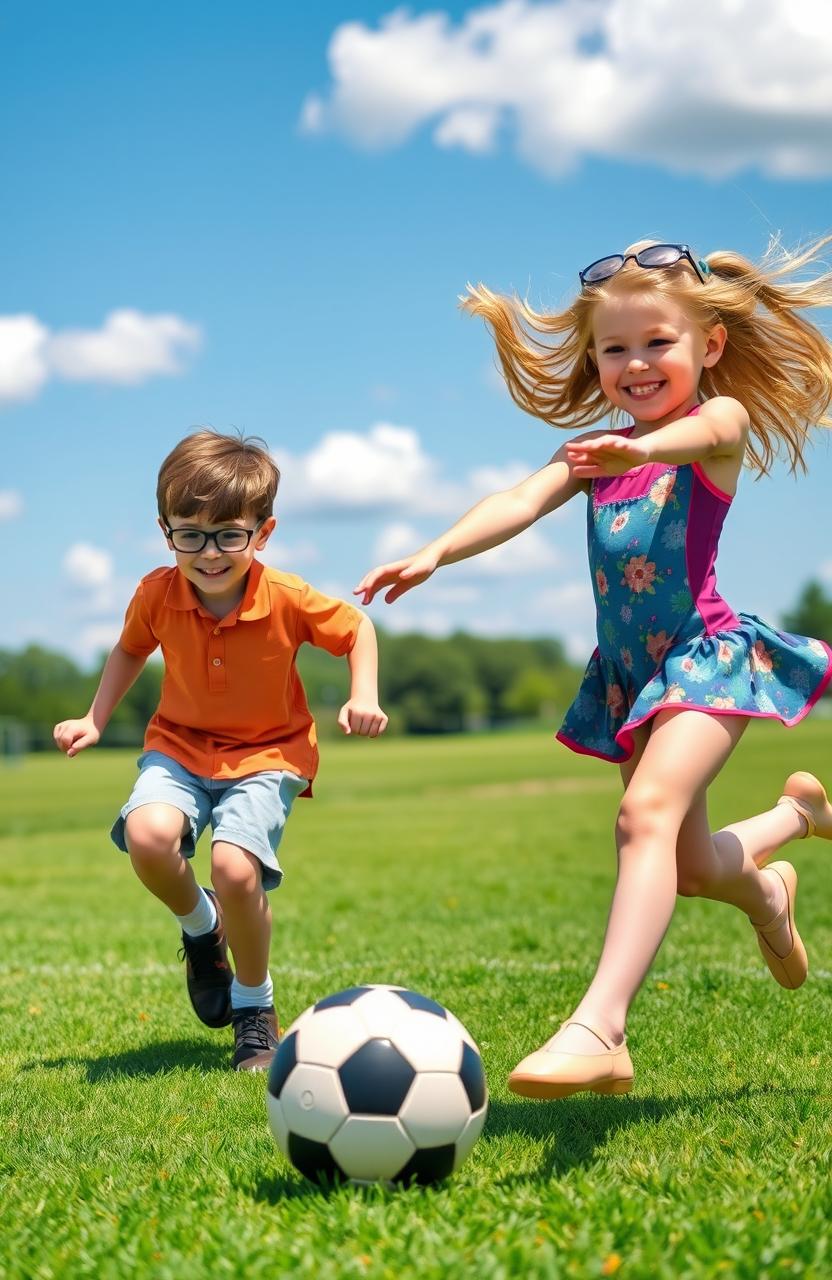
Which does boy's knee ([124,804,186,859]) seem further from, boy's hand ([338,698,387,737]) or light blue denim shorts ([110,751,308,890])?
boy's hand ([338,698,387,737])

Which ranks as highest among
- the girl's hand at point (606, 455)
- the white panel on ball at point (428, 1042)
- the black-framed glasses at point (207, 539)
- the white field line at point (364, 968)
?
the girl's hand at point (606, 455)

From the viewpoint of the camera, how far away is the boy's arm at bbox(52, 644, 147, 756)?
197 inches

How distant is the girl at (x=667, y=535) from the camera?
12.8 feet

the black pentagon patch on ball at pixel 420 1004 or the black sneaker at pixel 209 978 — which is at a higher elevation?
the black pentagon patch on ball at pixel 420 1004

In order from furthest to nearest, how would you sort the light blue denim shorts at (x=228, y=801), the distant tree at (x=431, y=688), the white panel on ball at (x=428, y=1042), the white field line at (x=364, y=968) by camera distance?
1. the distant tree at (x=431, y=688)
2. the white field line at (x=364, y=968)
3. the light blue denim shorts at (x=228, y=801)
4. the white panel on ball at (x=428, y=1042)

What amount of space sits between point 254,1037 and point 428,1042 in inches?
65.0

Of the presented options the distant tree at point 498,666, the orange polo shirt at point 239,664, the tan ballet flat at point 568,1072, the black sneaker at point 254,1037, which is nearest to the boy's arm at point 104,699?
the orange polo shirt at point 239,664

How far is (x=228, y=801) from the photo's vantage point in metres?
4.85

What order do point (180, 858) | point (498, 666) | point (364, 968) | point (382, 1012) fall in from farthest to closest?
point (498, 666)
point (364, 968)
point (180, 858)
point (382, 1012)

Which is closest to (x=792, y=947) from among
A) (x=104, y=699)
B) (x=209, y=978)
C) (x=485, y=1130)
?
(x=485, y=1130)

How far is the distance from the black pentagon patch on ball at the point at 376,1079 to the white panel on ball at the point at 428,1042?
31 mm

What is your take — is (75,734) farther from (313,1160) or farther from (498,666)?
(498,666)

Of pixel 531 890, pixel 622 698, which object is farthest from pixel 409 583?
pixel 531 890

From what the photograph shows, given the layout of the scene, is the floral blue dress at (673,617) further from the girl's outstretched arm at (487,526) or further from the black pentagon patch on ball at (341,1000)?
the black pentagon patch on ball at (341,1000)
